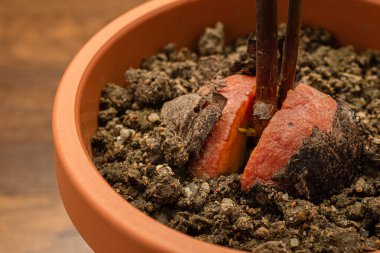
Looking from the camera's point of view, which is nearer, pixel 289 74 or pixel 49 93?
pixel 289 74

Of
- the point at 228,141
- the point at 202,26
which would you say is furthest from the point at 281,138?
the point at 202,26

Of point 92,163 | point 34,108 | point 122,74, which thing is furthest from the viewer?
point 34,108

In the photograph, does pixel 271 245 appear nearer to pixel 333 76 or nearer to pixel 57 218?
pixel 333 76

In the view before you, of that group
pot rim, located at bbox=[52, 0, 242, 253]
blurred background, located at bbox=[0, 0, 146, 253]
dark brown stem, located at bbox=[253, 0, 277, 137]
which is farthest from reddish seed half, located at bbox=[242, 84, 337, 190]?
blurred background, located at bbox=[0, 0, 146, 253]

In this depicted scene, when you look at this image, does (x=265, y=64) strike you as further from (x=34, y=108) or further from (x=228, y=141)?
(x=34, y=108)

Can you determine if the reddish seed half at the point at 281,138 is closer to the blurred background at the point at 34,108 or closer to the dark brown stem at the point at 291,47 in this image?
the dark brown stem at the point at 291,47

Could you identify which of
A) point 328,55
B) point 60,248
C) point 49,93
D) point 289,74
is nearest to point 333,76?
point 328,55

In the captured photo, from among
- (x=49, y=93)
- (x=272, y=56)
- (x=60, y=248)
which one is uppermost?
(x=272, y=56)

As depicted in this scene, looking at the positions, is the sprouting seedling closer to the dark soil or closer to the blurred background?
the dark soil
